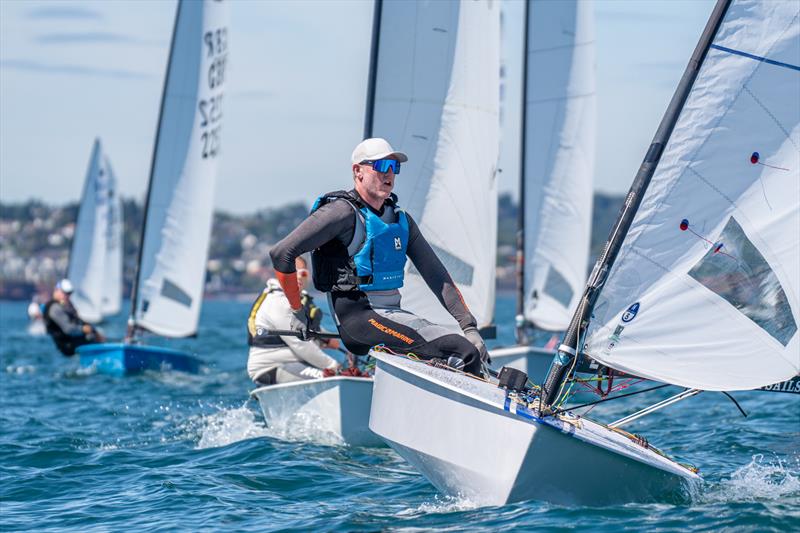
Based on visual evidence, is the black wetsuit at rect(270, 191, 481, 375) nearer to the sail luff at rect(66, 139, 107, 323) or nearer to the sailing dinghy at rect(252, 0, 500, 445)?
the sailing dinghy at rect(252, 0, 500, 445)

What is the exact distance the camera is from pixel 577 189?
1535 cm

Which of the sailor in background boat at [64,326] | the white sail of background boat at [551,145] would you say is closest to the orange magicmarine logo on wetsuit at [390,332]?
the white sail of background boat at [551,145]

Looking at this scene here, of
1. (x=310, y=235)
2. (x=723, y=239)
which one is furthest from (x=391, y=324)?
(x=723, y=239)

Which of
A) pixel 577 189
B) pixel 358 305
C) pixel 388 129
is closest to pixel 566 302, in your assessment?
pixel 577 189

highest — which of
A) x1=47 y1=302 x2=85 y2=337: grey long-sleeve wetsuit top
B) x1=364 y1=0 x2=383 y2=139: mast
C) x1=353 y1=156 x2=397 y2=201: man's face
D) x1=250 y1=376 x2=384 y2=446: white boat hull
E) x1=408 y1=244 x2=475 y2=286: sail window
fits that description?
x1=364 y1=0 x2=383 y2=139: mast

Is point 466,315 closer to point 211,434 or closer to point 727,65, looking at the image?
point 727,65

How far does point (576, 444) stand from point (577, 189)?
1013 cm

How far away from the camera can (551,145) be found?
49.6ft

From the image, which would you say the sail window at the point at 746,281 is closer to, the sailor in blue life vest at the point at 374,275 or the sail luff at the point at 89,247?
the sailor in blue life vest at the point at 374,275

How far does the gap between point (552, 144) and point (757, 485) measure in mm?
9066

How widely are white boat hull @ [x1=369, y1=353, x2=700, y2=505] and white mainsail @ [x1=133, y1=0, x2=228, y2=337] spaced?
1247 centimetres

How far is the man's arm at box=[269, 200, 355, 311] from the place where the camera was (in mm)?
5664

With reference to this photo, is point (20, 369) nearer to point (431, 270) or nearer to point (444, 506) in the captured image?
point (431, 270)

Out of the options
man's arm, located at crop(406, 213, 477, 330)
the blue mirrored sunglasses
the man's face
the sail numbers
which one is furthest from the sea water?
the sail numbers
